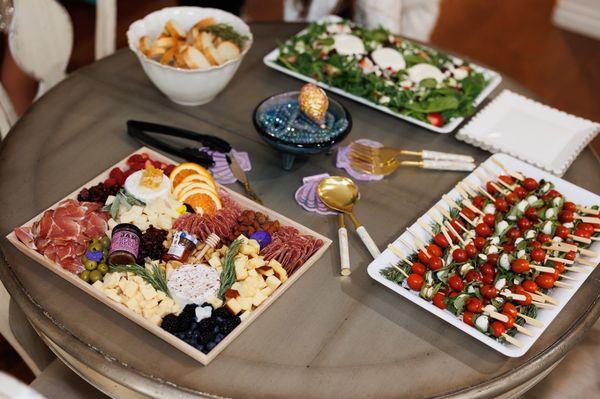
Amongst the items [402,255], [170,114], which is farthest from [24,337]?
[402,255]

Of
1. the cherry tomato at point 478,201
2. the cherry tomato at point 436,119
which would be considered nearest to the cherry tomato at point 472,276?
the cherry tomato at point 478,201

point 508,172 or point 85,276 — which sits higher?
point 508,172

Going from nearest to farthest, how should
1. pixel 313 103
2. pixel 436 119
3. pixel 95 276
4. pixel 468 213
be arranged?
pixel 95 276, pixel 468 213, pixel 313 103, pixel 436 119

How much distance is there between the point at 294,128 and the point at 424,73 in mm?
499

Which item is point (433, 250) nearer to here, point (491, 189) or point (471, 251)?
point (471, 251)

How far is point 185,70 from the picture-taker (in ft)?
5.18

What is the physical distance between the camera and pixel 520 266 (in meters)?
1.25

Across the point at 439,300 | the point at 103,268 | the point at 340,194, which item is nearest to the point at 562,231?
the point at 439,300

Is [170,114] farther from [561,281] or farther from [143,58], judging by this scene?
[561,281]

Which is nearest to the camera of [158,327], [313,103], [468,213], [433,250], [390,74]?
[158,327]

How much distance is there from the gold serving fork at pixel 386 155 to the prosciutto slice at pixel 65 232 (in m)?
0.63

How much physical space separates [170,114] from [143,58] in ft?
0.55

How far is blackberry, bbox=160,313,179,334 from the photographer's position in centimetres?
111

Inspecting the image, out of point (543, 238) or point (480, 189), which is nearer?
point (543, 238)
